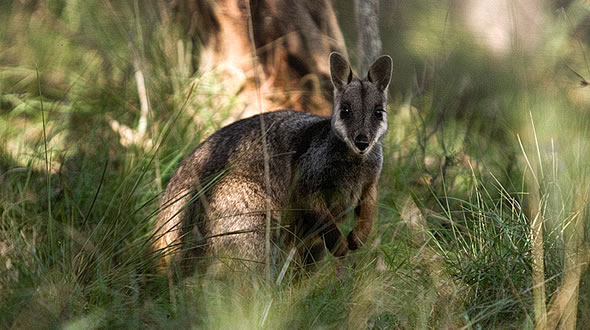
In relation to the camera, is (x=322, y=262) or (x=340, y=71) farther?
(x=340, y=71)

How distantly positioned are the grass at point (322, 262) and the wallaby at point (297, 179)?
224 millimetres

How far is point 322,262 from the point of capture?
419cm

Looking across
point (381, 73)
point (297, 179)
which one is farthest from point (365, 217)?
point (381, 73)

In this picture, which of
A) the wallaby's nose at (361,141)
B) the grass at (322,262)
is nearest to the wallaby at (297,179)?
the wallaby's nose at (361,141)

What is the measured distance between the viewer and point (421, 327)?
3104 millimetres

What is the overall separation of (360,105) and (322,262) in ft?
3.09

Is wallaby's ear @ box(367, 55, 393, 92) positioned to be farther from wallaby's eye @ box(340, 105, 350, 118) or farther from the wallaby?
wallaby's eye @ box(340, 105, 350, 118)

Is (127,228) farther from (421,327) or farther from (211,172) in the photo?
(421,327)

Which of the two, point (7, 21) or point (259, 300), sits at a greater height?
point (7, 21)

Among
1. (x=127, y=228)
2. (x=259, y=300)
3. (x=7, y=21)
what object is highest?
(x=7, y=21)

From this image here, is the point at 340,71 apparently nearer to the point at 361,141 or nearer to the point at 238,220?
the point at 361,141

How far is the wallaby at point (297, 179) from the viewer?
4.39 m

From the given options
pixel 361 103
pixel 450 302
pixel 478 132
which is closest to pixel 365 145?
pixel 361 103

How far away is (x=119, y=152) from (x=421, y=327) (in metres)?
2.83
